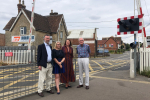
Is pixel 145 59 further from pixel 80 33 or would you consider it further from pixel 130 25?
pixel 80 33

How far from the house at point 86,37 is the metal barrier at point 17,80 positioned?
94.9ft

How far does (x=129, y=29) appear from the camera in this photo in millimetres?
Result: 7359

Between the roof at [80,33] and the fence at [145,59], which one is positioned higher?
the roof at [80,33]

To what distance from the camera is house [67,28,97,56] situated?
37650mm

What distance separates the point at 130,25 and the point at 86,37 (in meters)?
31.8

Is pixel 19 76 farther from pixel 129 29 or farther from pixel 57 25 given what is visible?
pixel 57 25

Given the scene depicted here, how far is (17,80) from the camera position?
4.46 meters

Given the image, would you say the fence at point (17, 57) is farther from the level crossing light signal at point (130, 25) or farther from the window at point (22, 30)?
the level crossing light signal at point (130, 25)

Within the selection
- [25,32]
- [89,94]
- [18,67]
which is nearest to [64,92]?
[89,94]

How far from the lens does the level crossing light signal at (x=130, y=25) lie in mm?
7172

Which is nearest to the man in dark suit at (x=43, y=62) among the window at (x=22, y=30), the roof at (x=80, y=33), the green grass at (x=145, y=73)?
the green grass at (x=145, y=73)

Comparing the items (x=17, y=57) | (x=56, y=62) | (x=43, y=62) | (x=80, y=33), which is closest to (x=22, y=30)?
(x=17, y=57)

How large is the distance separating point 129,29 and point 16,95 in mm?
6009

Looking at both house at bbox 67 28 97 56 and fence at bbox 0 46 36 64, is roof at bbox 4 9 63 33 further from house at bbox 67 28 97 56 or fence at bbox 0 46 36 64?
fence at bbox 0 46 36 64
